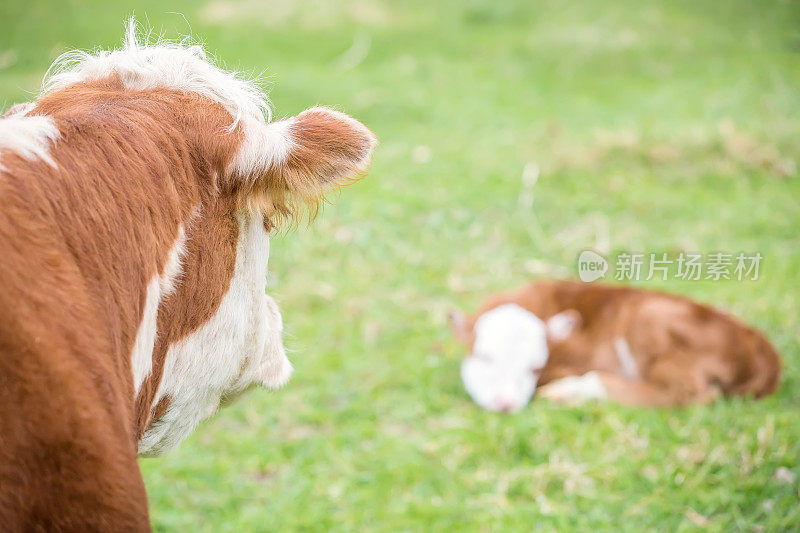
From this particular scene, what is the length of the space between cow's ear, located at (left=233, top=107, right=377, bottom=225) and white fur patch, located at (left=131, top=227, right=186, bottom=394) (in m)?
0.17

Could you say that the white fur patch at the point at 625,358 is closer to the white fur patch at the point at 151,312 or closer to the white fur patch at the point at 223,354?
the white fur patch at the point at 223,354

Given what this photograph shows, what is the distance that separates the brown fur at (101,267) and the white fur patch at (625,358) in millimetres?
3313

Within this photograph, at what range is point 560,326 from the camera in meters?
4.55

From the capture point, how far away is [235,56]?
9094 mm

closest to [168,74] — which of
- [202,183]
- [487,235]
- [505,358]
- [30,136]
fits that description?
[202,183]

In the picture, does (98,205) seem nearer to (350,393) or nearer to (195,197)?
(195,197)

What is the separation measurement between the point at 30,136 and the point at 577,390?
3389mm

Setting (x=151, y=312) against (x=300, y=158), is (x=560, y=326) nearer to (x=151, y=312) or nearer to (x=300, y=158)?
(x=300, y=158)

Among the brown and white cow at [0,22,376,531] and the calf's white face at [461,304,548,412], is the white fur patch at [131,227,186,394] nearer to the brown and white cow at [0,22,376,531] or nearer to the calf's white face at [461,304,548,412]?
the brown and white cow at [0,22,376,531]

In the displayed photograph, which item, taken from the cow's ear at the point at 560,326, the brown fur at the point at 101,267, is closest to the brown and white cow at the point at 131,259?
the brown fur at the point at 101,267

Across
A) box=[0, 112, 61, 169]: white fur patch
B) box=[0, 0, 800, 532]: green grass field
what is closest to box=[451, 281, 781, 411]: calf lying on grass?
box=[0, 0, 800, 532]: green grass field

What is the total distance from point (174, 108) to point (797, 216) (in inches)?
235

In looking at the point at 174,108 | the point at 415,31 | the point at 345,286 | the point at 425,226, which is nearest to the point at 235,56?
the point at 415,31

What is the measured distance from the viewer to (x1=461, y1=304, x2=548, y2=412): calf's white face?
4.04 metres
